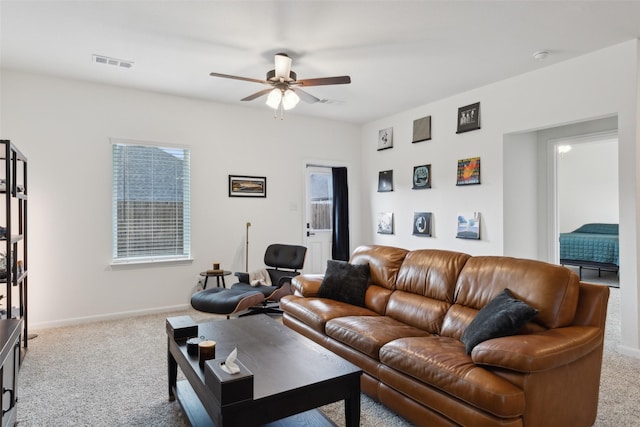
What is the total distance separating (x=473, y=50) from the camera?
3521 millimetres

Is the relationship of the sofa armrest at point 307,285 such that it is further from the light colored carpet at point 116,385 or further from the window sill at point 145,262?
the window sill at point 145,262

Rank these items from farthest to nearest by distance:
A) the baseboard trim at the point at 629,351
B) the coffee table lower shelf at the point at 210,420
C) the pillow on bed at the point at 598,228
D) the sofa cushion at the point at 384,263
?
the pillow on bed at the point at 598,228 → the sofa cushion at the point at 384,263 → the baseboard trim at the point at 629,351 → the coffee table lower shelf at the point at 210,420

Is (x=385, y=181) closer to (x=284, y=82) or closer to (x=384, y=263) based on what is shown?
(x=384, y=263)

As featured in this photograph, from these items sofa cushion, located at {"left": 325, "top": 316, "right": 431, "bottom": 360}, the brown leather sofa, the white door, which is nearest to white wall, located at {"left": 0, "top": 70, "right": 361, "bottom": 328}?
the white door

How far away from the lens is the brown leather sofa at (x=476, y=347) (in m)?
1.77

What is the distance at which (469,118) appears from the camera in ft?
15.4

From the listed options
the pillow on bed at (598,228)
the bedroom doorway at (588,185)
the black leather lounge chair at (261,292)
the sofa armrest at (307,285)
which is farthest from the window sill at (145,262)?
the pillow on bed at (598,228)

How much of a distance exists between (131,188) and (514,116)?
455 centimetres

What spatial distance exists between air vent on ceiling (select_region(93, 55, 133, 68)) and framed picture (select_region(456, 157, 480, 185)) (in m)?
3.92

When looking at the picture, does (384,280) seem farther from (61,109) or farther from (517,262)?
(61,109)

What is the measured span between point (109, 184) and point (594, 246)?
775 centimetres

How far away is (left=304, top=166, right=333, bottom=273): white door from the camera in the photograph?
19.9ft

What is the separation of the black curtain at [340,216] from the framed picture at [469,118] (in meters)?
2.09

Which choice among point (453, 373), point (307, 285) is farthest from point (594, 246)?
point (453, 373)
